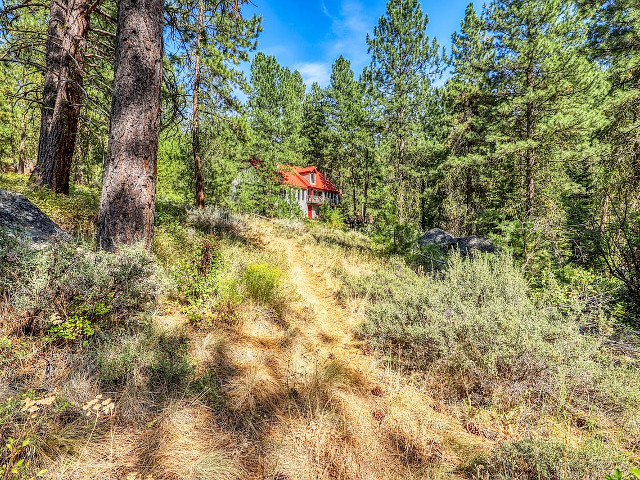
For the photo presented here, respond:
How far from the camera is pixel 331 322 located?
15.1ft

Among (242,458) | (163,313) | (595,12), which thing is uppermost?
(595,12)

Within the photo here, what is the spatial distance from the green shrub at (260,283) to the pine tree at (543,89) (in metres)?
7.27

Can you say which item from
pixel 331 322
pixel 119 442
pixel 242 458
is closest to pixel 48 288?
pixel 119 442

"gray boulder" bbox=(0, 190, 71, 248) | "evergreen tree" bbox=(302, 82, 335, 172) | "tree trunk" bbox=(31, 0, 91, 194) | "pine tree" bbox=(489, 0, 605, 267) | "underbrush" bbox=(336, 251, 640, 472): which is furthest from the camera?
"evergreen tree" bbox=(302, 82, 335, 172)

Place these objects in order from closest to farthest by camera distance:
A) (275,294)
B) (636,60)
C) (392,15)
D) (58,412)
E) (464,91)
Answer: (58,412)
(275,294)
(636,60)
(464,91)
(392,15)

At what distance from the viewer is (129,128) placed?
331 centimetres

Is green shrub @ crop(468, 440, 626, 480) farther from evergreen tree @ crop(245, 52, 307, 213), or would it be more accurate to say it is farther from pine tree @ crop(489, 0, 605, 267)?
evergreen tree @ crop(245, 52, 307, 213)

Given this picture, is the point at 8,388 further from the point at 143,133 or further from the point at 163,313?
the point at 143,133

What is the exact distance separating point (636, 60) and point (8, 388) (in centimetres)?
1093

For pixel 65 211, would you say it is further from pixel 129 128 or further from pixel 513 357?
pixel 513 357

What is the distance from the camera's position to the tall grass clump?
2.45 m

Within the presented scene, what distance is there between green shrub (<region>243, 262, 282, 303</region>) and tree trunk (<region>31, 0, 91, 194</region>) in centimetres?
483

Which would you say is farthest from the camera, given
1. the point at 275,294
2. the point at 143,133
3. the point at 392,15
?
the point at 392,15

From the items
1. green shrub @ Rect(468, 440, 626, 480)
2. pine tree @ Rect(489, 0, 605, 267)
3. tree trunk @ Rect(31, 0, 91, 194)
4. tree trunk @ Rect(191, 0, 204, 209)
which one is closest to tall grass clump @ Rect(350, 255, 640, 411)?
green shrub @ Rect(468, 440, 626, 480)
